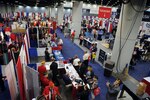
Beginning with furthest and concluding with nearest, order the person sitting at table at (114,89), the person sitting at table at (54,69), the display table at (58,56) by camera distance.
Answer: the display table at (58,56), the person sitting at table at (54,69), the person sitting at table at (114,89)

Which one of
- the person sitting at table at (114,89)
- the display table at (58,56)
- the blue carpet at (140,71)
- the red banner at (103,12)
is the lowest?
the blue carpet at (140,71)

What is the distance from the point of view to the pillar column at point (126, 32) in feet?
21.2

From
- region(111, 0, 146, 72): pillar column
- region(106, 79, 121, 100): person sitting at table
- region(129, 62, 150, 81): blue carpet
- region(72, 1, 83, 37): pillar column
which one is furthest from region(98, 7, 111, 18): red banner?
region(106, 79, 121, 100): person sitting at table

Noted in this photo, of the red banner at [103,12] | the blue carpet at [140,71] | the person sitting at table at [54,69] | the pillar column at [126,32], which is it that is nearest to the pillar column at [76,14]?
the red banner at [103,12]

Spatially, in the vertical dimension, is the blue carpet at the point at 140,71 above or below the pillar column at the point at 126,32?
below

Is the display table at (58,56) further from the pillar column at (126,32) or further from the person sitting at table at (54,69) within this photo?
the pillar column at (126,32)

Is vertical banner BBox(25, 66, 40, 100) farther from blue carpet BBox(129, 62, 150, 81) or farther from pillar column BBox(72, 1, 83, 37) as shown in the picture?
pillar column BBox(72, 1, 83, 37)

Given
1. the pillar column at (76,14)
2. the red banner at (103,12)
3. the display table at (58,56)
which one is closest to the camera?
the display table at (58,56)

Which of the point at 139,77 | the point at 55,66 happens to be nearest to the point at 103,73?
the point at 139,77

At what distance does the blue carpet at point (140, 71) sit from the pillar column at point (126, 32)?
3.77 ft

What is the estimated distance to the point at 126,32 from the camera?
22.6 ft

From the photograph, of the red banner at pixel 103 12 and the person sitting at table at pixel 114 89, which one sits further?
the red banner at pixel 103 12

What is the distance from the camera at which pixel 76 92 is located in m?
5.32

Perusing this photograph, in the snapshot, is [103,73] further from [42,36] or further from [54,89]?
[42,36]
